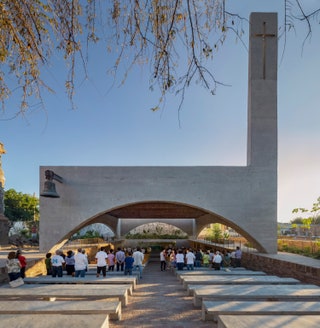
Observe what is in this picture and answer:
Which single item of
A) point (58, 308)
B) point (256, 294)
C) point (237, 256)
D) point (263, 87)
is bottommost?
point (237, 256)

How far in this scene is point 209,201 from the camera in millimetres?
14570

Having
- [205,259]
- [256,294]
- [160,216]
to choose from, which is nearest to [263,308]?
[256,294]

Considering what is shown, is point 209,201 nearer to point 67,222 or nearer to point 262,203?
point 262,203

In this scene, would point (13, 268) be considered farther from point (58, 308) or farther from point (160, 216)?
point (160, 216)

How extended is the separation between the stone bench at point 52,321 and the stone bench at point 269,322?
4.60ft

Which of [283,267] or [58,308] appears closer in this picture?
[58,308]

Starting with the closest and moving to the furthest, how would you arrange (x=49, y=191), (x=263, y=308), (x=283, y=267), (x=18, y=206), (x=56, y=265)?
(x=263, y=308) → (x=56, y=265) → (x=283, y=267) → (x=49, y=191) → (x=18, y=206)

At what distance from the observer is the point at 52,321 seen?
12.3ft

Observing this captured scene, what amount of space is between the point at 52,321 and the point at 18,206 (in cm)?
4296

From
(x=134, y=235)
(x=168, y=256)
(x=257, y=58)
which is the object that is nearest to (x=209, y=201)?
(x=168, y=256)

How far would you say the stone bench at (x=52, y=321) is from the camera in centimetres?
359

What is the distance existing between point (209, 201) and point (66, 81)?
38.9 feet

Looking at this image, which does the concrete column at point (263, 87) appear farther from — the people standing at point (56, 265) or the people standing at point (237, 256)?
the people standing at point (56, 265)

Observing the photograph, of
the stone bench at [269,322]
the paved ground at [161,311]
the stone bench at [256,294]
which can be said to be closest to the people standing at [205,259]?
the paved ground at [161,311]
